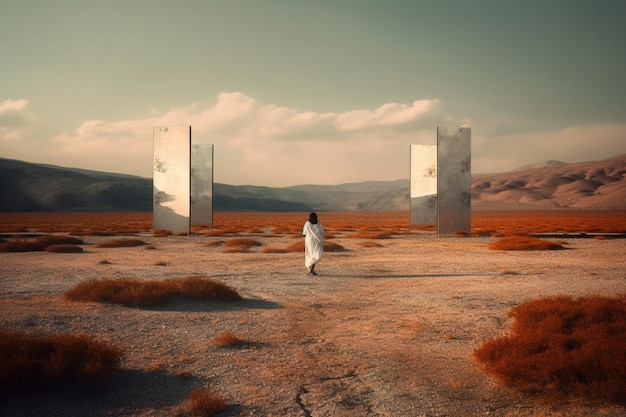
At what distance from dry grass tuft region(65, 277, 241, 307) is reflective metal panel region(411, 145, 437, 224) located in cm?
3841

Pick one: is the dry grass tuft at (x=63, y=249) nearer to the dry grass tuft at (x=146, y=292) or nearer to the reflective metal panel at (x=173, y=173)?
the reflective metal panel at (x=173, y=173)

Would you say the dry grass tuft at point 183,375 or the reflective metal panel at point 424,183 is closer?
the dry grass tuft at point 183,375

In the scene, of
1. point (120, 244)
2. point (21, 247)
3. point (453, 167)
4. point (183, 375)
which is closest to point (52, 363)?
point (183, 375)

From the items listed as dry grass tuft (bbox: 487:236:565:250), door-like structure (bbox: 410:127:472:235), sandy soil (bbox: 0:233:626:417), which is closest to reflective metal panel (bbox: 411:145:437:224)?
door-like structure (bbox: 410:127:472:235)

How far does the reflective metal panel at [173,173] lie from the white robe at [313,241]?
19959mm

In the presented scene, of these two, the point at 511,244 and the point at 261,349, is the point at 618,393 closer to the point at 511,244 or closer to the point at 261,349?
the point at 261,349

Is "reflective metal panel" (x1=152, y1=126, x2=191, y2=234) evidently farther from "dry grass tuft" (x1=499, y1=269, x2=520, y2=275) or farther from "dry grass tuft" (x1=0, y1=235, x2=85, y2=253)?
"dry grass tuft" (x1=499, y1=269, x2=520, y2=275)

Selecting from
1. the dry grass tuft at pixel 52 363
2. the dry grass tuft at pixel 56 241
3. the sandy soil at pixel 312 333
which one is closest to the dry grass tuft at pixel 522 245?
the sandy soil at pixel 312 333

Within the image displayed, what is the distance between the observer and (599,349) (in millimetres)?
6352

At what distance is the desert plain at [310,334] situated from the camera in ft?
18.7

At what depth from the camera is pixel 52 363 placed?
5973mm

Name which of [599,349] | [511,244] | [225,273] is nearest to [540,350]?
[599,349]

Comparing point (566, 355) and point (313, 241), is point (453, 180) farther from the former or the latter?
point (566, 355)

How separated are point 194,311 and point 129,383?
13.8ft
